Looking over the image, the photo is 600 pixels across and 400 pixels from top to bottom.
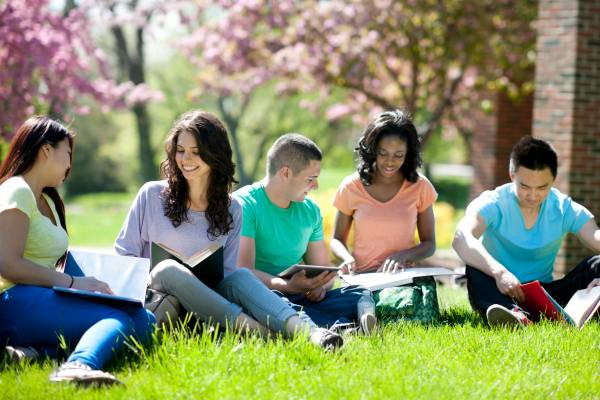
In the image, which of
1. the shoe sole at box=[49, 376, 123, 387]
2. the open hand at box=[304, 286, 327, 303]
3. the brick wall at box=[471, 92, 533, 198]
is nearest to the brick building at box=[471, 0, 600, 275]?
the brick wall at box=[471, 92, 533, 198]

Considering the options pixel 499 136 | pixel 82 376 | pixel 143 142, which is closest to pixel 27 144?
pixel 82 376

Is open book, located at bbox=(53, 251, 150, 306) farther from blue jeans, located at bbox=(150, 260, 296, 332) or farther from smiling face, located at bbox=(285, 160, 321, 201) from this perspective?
smiling face, located at bbox=(285, 160, 321, 201)

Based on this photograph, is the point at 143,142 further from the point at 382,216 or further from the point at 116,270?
the point at 116,270

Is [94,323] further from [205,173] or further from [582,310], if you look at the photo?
[582,310]

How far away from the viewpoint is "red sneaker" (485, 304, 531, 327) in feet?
16.1

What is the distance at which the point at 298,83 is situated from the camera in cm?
1391

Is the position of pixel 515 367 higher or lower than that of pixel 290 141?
lower

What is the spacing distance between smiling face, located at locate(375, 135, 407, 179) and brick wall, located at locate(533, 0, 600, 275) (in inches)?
163

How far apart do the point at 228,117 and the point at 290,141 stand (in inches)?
696

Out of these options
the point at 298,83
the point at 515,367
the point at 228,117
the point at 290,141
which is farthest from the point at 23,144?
the point at 228,117

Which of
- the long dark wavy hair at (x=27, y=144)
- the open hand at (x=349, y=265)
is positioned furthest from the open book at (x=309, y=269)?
the long dark wavy hair at (x=27, y=144)

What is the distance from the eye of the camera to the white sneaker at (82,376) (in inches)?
135

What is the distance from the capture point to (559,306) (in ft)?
16.6

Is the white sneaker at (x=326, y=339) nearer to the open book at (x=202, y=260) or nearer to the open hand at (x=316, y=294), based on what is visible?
the open book at (x=202, y=260)
